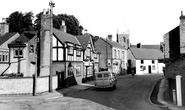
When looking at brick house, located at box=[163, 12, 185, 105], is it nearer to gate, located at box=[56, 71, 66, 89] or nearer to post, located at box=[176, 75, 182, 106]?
post, located at box=[176, 75, 182, 106]

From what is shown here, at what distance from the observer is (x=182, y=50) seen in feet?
65.4

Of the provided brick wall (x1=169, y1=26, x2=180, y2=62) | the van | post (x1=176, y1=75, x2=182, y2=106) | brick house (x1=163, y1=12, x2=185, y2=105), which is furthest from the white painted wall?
post (x1=176, y1=75, x2=182, y2=106)

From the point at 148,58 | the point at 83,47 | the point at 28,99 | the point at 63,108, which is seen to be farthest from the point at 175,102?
the point at 148,58

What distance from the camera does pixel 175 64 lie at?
1576 centimetres

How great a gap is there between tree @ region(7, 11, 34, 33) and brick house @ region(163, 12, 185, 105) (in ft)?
146

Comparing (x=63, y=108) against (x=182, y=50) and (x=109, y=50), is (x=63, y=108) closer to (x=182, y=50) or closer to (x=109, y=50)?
(x=182, y=50)

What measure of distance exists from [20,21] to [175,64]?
53253 mm

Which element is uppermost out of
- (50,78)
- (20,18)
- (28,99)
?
(20,18)

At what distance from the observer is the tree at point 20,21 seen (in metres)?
58.7

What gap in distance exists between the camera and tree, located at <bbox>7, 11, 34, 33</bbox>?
58656mm

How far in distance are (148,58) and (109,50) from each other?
60.6 ft

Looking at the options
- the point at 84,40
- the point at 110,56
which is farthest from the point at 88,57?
the point at 110,56

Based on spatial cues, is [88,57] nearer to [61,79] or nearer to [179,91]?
[61,79]

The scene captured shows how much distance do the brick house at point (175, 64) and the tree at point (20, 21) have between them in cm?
4440
